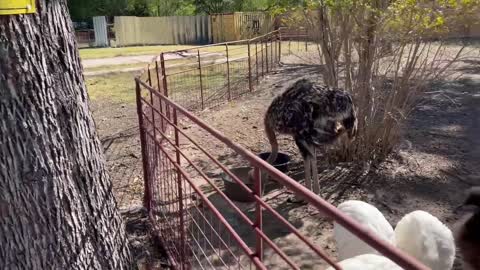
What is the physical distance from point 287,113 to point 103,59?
1442 cm

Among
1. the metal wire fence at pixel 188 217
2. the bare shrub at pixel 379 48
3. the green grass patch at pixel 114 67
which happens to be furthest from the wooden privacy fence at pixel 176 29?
the metal wire fence at pixel 188 217

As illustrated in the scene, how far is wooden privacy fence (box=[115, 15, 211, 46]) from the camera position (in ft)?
89.5

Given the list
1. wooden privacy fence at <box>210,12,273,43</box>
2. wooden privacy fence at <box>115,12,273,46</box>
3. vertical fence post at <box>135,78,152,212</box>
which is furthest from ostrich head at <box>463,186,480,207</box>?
wooden privacy fence at <box>115,12,273,46</box>

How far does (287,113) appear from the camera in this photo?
469 cm

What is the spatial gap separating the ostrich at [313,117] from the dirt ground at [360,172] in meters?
0.57

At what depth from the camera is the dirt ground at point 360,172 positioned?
4449mm

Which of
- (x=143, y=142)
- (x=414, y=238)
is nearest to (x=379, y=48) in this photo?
(x=143, y=142)

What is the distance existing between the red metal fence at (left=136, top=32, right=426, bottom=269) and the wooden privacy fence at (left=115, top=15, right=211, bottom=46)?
19361mm

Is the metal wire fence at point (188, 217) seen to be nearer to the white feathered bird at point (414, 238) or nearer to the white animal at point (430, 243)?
the white feathered bird at point (414, 238)

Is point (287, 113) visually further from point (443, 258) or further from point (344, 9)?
point (443, 258)

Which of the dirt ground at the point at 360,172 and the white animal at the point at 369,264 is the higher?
the white animal at the point at 369,264

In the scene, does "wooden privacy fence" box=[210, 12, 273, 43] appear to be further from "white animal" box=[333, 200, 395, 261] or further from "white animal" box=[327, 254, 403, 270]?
"white animal" box=[327, 254, 403, 270]

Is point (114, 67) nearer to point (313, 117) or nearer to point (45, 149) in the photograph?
point (313, 117)

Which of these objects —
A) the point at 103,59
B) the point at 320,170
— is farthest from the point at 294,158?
the point at 103,59
